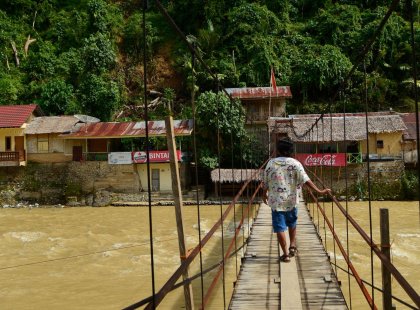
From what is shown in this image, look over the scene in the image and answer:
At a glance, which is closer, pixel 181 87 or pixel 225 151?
pixel 225 151

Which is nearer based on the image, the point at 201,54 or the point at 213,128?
the point at 213,128

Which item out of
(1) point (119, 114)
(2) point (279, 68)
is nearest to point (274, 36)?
(2) point (279, 68)

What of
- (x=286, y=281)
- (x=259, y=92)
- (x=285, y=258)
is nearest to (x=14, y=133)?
(x=259, y=92)

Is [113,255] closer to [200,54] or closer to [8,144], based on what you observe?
[8,144]

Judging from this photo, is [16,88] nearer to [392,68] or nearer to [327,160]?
[327,160]

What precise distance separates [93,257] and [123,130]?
871cm

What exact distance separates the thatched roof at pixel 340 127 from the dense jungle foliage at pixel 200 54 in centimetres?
373

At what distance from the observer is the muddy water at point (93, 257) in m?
7.28

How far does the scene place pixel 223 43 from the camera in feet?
81.8

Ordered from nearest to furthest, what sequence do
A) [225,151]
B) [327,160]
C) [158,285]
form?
[158,285] < [327,160] < [225,151]

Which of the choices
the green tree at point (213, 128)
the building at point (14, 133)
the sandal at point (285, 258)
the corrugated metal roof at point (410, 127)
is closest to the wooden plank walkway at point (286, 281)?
the sandal at point (285, 258)

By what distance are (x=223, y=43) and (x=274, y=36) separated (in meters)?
3.03

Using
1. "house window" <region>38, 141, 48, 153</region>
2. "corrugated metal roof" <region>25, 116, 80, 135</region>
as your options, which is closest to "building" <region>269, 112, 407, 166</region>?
"corrugated metal roof" <region>25, 116, 80, 135</region>

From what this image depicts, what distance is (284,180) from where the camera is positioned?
3.58 meters
